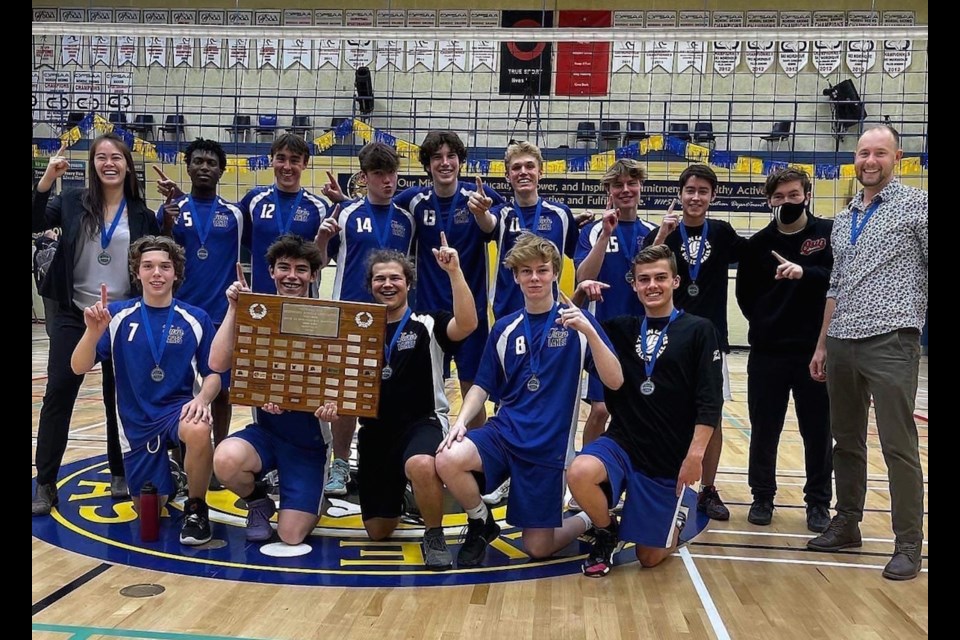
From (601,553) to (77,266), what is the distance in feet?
9.20

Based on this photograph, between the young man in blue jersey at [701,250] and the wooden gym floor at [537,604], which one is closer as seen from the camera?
the wooden gym floor at [537,604]

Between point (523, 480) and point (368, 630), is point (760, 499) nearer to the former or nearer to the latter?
point (523, 480)

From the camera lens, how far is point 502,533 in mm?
3641

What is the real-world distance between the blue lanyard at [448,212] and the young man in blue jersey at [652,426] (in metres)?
1.03

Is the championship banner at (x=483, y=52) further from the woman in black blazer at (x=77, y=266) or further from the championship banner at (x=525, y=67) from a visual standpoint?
the woman in black blazer at (x=77, y=266)

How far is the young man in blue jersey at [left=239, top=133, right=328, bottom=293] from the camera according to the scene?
13.9 feet

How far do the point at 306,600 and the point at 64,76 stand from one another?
A: 16860mm

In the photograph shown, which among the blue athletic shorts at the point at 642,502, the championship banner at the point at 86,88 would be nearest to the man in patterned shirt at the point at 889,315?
the blue athletic shorts at the point at 642,502

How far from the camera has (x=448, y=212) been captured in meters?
4.09

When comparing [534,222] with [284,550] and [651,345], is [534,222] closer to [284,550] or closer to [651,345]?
[651,345]

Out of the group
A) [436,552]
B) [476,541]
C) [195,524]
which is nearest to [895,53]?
[476,541]

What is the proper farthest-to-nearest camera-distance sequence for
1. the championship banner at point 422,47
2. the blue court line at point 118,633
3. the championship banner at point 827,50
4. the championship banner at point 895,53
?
the championship banner at point 422,47 < the championship banner at point 827,50 < the championship banner at point 895,53 < the blue court line at point 118,633

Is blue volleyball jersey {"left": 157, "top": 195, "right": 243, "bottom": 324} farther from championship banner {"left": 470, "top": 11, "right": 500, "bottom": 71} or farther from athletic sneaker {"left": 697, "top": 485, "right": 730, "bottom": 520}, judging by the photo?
championship banner {"left": 470, "top": 11, "right": 500, "bottom": 71}

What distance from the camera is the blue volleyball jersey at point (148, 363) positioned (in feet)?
11.5
